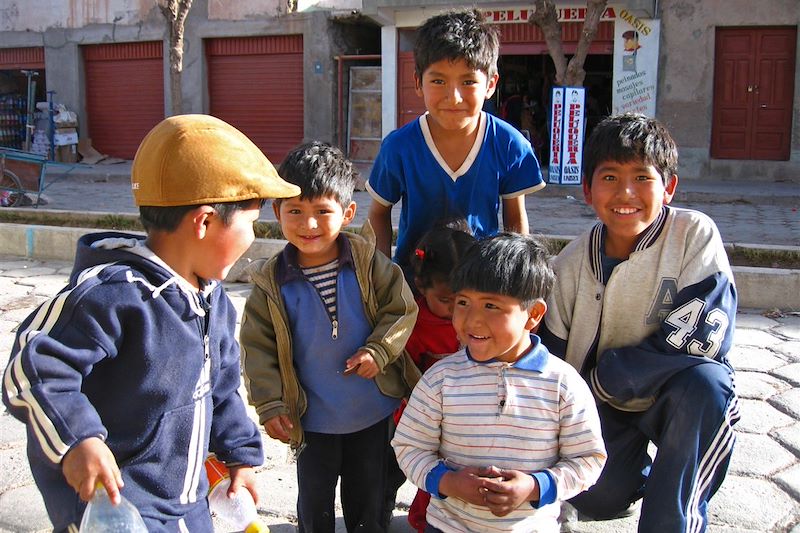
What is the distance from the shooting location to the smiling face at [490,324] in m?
2.09

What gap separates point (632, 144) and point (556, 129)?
10116mm

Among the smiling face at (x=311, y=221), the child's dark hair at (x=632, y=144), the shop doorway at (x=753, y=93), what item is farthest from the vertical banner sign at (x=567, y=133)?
the smiling face at (x=311, y=221)

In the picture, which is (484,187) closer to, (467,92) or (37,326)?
(467,92)

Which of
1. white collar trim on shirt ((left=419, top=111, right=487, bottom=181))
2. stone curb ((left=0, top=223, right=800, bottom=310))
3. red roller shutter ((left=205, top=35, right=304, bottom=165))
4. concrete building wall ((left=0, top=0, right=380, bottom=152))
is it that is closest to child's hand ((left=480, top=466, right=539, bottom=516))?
white collar trim on shirt ((left=419, top=111, right=487, bottom=181))

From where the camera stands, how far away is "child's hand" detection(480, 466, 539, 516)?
1.94m

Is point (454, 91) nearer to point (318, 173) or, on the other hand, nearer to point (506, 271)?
point (318, 173)

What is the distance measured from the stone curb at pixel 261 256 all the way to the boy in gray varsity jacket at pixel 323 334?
11.4 feet

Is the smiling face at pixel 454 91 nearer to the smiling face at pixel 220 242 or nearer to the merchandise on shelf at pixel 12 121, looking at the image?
the smiling face at pixel 220 242

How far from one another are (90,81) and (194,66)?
3271mm

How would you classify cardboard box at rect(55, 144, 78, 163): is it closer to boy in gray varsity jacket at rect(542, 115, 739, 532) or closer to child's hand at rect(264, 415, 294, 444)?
child's hand at rect(264, 415, 294, 444)

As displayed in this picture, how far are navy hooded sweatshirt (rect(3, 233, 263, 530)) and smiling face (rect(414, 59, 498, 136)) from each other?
1.18 metres

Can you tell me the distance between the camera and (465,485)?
Answer: 1.98 m

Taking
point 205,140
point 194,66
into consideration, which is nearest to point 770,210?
point 205,140

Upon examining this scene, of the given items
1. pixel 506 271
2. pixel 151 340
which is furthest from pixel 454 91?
pixel 151 340
